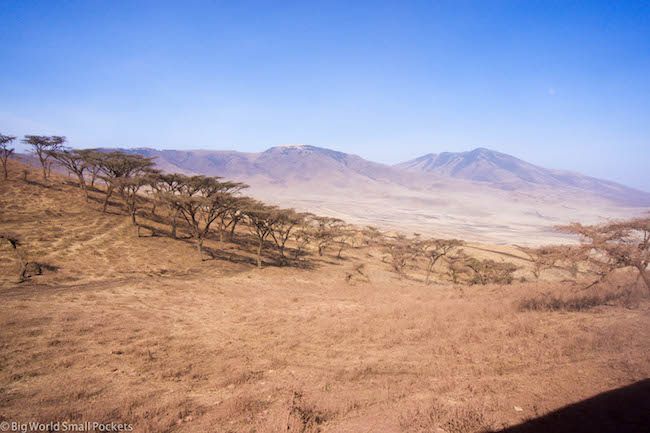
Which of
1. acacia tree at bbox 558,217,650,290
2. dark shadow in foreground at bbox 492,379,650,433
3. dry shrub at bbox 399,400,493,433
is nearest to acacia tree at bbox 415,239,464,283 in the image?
acacia tree at bbox 558,217,650,290

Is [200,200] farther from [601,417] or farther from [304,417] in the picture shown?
[601,417]

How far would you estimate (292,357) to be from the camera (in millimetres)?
6824

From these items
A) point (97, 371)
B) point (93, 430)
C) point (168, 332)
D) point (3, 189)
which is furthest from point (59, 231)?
point (93, 430)

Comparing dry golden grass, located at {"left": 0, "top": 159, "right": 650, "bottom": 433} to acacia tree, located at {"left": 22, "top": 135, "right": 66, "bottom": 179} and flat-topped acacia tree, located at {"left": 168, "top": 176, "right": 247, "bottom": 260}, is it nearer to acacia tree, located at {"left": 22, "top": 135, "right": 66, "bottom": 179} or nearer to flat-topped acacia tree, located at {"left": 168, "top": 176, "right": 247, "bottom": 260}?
flat-topped acacia tree, located at {"left": 168, "top": 176, "right": 247, "bottom": 260}

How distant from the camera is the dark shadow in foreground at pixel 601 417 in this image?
3.65 meters

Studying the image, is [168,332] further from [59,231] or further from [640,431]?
[59,231]

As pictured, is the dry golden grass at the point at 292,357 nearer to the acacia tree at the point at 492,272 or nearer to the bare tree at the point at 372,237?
the acacia tree at the point at 492,272

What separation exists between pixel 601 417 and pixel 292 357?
18.8 feet

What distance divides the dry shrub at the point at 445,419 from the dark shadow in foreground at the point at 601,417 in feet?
1.21

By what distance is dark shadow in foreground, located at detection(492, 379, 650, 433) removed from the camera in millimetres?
3652

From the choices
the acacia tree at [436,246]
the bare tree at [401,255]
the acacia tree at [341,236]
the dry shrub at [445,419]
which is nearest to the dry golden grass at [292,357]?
the dry shrub at [445,419]

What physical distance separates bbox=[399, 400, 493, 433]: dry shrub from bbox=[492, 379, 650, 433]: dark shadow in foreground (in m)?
0.37

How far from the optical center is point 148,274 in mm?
15703

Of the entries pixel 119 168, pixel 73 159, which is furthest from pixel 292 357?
pixel 73 159
